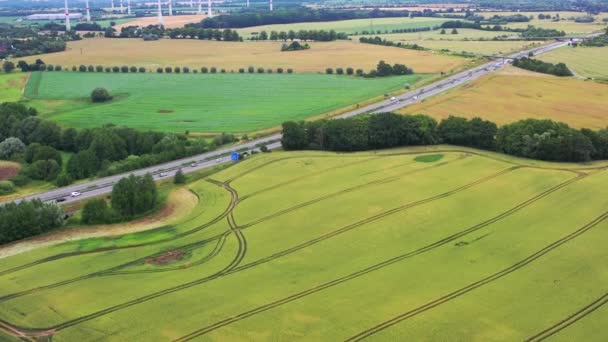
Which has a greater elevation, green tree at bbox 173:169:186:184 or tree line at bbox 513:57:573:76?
tree line at bbox 513:57:573:76

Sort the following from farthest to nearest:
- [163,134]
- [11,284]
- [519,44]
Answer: [519,44], [163,134], [11,284]

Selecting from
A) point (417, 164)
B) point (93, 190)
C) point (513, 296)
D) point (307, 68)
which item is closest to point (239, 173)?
point (93, 190)

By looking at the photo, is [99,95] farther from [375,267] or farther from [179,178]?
[375,267]

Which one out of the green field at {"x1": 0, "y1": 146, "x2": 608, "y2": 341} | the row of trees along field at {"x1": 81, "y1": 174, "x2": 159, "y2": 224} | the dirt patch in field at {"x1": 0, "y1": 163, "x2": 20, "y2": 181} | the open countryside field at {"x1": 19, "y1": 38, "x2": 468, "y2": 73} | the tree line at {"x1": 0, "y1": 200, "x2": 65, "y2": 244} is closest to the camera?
the green field at {"x1": 0, "y1": 146, "x2": 608, "y2": 341}

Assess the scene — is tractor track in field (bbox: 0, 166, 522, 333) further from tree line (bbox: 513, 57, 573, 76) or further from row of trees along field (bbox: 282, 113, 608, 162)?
tree line (bbox: 513, 57, 573, 76)

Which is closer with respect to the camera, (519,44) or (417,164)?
(417,164)

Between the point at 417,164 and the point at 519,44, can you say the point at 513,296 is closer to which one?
the point at 417,164

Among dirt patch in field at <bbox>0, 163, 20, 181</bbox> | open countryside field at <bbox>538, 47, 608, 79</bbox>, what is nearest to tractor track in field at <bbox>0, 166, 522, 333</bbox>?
dirt patch in field at <bbox>0, 163, 20, 181</bbox>

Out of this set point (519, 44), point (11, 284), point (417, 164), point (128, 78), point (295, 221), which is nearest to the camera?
point (11, 284)
